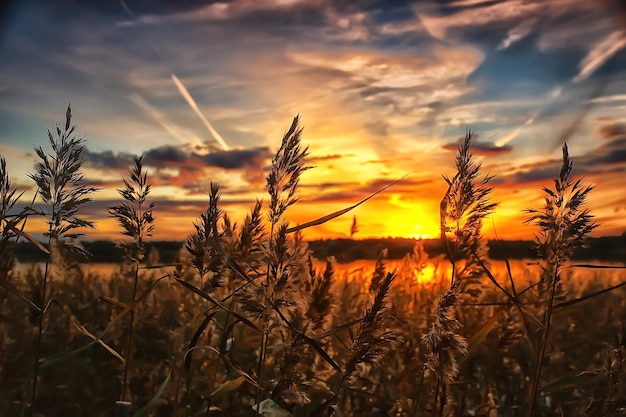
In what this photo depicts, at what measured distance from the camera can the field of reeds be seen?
2.02 meters

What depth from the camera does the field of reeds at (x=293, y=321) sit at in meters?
2.02

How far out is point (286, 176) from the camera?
2.08 m

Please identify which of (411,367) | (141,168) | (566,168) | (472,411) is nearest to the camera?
(566,168)

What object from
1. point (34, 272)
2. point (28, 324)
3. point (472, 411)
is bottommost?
point (472, 411)

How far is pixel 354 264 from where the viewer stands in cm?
438

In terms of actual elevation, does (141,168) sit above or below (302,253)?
above

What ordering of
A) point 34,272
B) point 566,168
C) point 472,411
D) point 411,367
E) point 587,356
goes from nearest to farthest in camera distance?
point 566,168 → point 411,367 → point 472,411 → point 34,272 → point 587,356

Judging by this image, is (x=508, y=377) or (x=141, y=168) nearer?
(x=141, y=168)

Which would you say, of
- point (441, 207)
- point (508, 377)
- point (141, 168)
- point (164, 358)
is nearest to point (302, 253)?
point (441, 207)

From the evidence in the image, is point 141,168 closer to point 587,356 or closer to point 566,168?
point 566,168

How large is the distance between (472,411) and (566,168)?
205 cm

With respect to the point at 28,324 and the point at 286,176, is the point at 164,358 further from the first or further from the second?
the point at 286,176

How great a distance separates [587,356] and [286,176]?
3646mm

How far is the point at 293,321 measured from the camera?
252cm
